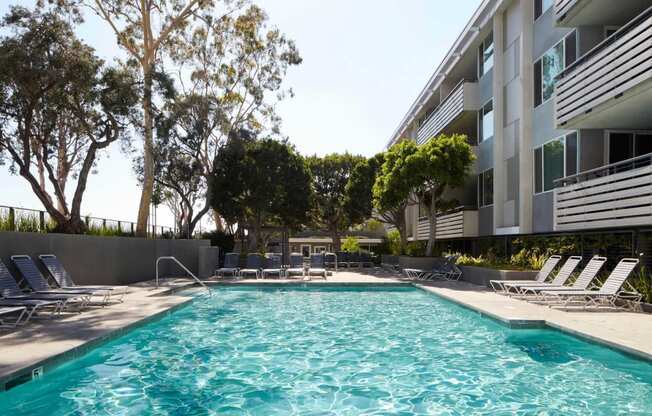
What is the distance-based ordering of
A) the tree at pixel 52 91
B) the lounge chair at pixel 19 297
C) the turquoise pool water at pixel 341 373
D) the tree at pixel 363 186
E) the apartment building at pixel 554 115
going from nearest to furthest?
Answer: the turquoise pool water at pixel 341 373
the lounge chair at pixel 19 297
the apartment building at pixel 554 115
the tree at pixel 52 91
the tree at pixel 363 186

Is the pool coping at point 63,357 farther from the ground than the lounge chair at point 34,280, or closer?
closer

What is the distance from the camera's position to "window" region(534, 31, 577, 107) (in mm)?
13884

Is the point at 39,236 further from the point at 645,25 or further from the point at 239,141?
the point at 239,141

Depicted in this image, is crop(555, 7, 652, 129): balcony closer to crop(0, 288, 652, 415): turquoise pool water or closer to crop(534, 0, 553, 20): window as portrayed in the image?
crop(534, 0, 553, 20): window

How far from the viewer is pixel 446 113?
74.9 ft

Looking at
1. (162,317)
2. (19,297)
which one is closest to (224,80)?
(162,317)

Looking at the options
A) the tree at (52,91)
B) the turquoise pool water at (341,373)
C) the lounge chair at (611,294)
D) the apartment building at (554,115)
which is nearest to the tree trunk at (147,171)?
the tree at (52,91)

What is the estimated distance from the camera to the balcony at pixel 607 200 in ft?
32.0

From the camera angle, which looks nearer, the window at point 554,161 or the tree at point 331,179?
the window at point 554,161

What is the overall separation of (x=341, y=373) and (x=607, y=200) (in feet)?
25.0

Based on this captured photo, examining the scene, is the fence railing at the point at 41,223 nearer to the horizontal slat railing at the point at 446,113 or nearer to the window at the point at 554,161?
the window at the point at 554,161

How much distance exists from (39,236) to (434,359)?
397 inches

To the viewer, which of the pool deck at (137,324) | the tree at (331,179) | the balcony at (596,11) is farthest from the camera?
the tree at (331,179)

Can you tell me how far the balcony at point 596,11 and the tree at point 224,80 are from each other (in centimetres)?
1857
